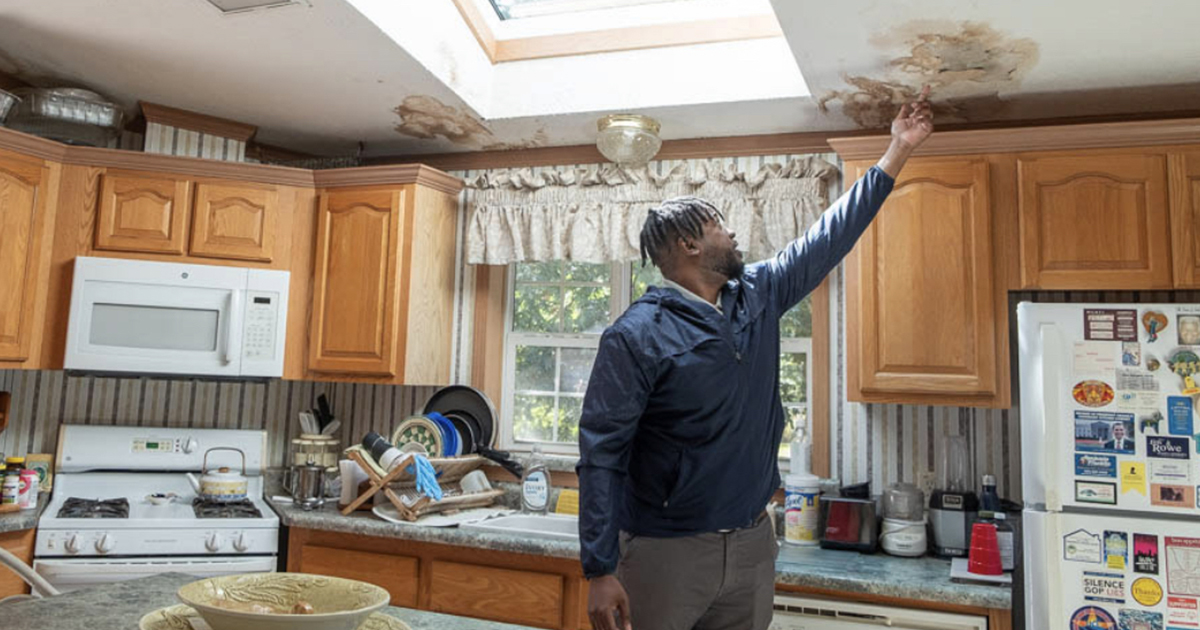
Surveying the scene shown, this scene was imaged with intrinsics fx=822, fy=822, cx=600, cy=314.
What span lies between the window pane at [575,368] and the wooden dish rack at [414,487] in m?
0.49

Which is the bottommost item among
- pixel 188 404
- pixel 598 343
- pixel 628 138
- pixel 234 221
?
pixel 188 404

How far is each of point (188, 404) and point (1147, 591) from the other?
3.29 metres

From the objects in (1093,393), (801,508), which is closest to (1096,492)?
(1093,393)

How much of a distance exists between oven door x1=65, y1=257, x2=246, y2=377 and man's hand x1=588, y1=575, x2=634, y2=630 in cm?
200

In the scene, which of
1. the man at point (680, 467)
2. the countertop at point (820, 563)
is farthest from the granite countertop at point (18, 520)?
the man at point (680, 467)

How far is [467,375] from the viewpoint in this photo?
11.1 ft

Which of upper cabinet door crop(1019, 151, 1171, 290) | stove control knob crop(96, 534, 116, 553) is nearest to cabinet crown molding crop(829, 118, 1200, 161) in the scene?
upper cabinet door crop(1019, 151, 1171, 290)

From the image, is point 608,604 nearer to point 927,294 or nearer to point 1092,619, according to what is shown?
point 1092,619

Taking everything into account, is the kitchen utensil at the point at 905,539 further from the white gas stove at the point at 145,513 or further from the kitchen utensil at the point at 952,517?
the white gas stove at the point at 145,513

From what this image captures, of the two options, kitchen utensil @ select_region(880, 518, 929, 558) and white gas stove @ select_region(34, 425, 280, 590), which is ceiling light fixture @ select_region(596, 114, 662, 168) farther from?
white gas stove @ select_region(34, 425, 280, 590)

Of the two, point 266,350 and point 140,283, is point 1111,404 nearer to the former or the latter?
point 266,350

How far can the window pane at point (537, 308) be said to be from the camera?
11.1 feet

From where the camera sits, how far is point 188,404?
3.34 m

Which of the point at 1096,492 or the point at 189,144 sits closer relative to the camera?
the point at 1096,492
